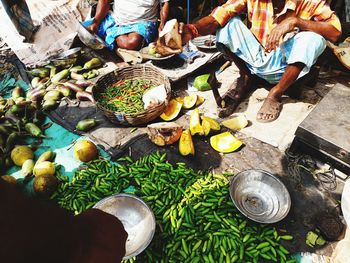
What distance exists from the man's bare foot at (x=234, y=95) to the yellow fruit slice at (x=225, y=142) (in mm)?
525

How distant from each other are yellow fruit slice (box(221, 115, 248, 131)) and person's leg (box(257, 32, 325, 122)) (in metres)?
0.26

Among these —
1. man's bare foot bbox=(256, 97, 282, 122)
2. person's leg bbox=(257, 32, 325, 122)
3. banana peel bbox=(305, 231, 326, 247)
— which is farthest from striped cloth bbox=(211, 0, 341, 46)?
banana peel bbox=(305, 231, 326, 247)

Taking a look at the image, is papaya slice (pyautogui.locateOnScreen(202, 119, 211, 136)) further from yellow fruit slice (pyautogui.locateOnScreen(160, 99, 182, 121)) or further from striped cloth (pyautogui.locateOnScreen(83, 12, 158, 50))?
striped cloth (pyautogui.locateOnScreen(83, 12, 158, 50))

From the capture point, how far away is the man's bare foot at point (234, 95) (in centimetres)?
410

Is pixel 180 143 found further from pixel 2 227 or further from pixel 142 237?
pixel 2 227

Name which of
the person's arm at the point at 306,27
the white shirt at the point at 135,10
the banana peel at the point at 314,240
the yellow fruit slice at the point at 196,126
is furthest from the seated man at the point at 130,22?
the banana peel at the point at 314,240

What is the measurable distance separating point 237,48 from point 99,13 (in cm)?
319

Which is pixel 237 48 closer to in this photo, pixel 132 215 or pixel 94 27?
pixel 132 215

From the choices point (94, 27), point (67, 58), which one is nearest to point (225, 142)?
point (67, 58)

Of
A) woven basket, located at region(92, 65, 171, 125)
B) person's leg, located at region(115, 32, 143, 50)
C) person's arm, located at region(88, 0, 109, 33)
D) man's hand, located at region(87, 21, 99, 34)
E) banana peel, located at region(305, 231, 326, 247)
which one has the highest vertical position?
person's arm, located at region(88, 0, 109, 33)

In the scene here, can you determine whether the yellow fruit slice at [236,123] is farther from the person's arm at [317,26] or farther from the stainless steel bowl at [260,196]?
the person's arm at [317,26]

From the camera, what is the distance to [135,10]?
5188 mm

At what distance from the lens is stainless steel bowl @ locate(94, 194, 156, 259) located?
2.61 m

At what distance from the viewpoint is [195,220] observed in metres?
2.82
